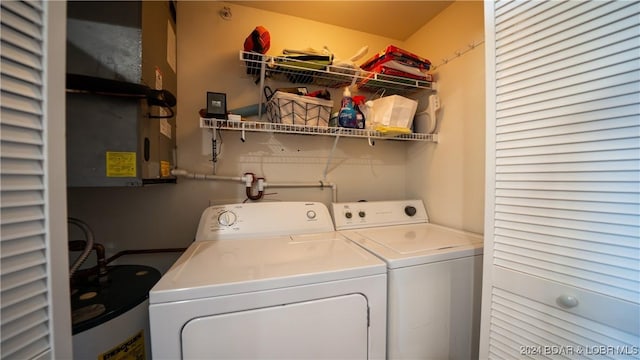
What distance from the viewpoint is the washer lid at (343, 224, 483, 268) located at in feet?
3.30

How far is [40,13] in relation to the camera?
0.48 meters

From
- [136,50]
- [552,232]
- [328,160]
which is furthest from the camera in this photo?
[328,160]

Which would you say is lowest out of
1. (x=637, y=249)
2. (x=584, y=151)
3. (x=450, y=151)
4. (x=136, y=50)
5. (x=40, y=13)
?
(x=637, y=249)

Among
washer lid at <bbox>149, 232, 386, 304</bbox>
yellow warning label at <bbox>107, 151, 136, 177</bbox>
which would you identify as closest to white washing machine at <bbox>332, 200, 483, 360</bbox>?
washer lid at <bbox>149, 232, 386, 304</bbox>

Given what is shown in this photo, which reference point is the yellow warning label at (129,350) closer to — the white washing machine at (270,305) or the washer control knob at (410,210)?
the white washing machine at (270,305)

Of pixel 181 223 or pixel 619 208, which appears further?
pixel 181 223

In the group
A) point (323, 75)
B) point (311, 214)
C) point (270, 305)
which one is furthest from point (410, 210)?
point (270, 305)

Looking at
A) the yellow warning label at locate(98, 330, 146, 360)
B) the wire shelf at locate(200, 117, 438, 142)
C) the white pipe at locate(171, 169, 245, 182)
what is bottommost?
the yellow warning label at locate(98, 330, 146, 360)

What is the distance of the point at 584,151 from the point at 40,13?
4.58 ft

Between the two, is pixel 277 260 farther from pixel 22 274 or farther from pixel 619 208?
pixel 619 208

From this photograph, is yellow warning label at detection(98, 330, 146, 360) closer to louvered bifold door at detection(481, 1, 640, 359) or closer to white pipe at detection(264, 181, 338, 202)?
white pipe at detection(264, 181, 338, 202)

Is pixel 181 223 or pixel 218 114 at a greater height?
pixel 218 114

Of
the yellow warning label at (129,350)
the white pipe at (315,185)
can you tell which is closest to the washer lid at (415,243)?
the white pipe at (315,185)

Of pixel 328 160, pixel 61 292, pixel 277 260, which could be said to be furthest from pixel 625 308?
pixel 328 160
